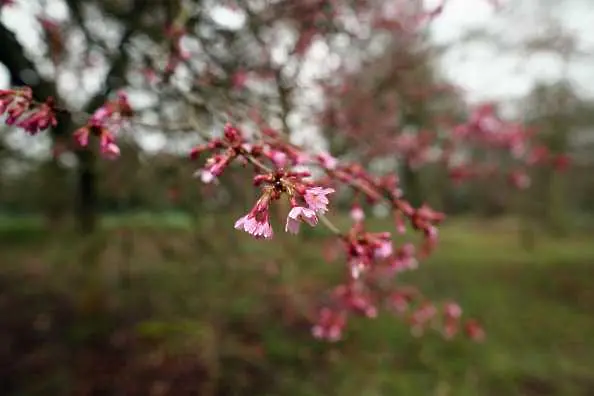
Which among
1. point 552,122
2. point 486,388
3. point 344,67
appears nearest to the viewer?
point 486,388

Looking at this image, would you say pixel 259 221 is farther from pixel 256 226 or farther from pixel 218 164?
pixel 218 164

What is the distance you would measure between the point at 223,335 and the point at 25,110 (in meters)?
4.23

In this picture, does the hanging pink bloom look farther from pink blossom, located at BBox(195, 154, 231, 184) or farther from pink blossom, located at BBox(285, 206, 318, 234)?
pink blossom, located at BBox(195, 154, 231, 184)

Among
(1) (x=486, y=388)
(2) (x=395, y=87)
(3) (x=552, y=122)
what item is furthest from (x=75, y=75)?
(3) (x=552, y=122)

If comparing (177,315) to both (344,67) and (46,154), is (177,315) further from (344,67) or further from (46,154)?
(344,67)

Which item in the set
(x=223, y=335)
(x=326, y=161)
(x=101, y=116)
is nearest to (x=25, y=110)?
(x=101, y=116)

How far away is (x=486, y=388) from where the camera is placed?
213 inches

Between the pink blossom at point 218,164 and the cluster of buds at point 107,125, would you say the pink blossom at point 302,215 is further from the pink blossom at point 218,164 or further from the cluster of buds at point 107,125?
the cluster of buds at point 107,125

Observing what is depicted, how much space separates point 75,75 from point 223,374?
3.17 m

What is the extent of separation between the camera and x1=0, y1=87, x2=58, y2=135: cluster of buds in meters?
1.84

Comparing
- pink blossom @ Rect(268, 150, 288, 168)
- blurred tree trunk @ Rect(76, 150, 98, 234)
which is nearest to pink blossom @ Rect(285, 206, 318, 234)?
pink blossom @ Rect(268, 150, 288, 168)

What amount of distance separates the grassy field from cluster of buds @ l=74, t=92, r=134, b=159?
2.97m

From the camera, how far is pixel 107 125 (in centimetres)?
203

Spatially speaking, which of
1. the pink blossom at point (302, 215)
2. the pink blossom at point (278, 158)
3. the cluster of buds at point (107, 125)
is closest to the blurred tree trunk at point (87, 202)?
the cluster of buds at point (107, 125)
